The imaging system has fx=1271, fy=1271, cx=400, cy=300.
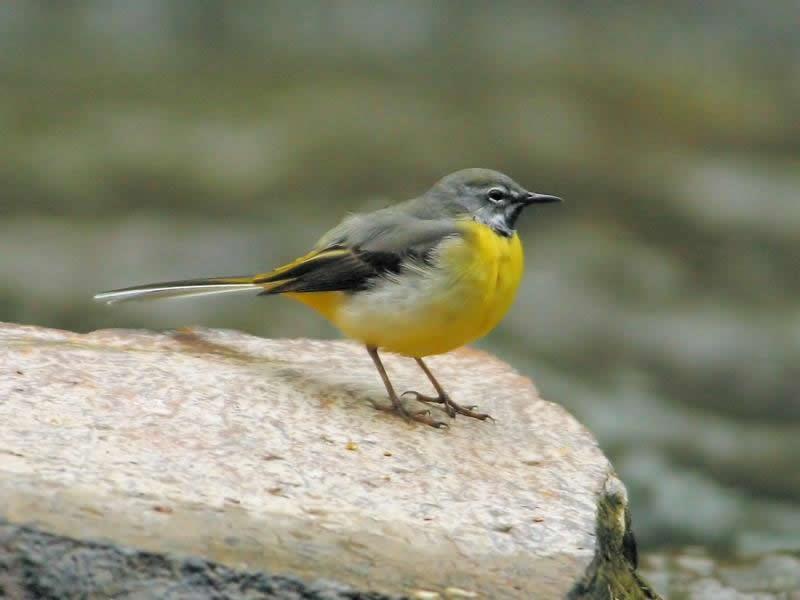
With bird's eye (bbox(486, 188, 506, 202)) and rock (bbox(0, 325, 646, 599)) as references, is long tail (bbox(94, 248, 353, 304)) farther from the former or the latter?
bird's eye (bbox(486, 188, 506, 202))

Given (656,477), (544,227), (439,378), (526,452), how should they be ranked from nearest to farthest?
(526,452), (439,378), (656,477), (544,227)

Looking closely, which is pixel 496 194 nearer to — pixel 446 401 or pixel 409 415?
pixel 446 401

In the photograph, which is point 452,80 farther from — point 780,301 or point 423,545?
point 423,545

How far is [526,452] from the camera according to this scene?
5.35 meters

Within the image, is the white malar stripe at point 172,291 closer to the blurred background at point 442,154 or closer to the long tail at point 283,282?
the long tail at point 283,282

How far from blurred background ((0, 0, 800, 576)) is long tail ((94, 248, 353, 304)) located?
4949mm

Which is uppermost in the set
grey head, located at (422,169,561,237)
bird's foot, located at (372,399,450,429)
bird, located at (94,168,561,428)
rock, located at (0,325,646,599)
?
grey head, located at (422,169,561,237)

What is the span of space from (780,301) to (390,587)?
26.0 ft

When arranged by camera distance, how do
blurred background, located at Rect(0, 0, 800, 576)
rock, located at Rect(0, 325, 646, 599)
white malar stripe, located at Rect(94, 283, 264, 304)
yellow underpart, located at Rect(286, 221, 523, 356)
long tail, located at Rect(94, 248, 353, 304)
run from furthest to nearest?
blurred background, located at Rect(0, 0, 800, 576) → white malar stripe, located at Rect(94, 283, 264, 304) → long tail, located at Rect(94, 248, 353, 304) → yellow underpart, located at Rect(286, 221, 523, 356) → rock, located at Rect(0, 325, 646, 599)

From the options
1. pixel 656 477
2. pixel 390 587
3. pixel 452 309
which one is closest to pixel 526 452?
pixel 452 309

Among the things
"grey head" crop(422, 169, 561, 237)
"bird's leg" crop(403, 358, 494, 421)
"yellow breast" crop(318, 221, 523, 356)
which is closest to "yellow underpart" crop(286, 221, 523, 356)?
"yellow breast" crop(318, 221, 523, 356)

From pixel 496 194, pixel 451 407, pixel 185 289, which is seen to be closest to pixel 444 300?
pixel 451 407

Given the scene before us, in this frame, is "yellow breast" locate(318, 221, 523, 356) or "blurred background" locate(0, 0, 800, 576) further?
"blurred background" locate(0, 0, 800, 576)

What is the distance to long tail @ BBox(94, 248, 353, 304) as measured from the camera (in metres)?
5.67
